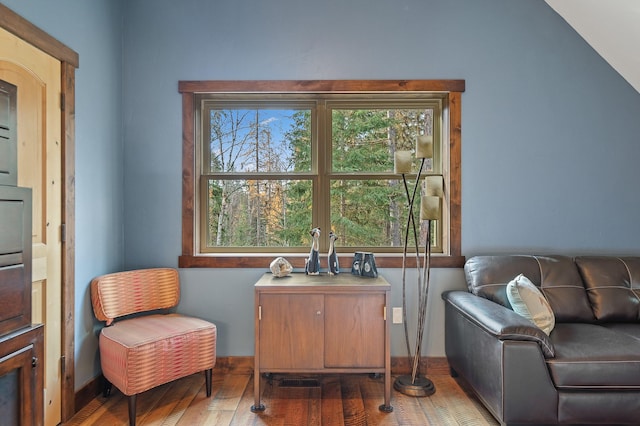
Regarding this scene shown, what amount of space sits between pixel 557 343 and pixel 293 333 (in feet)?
4.77

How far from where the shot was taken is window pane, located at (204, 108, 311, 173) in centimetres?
300

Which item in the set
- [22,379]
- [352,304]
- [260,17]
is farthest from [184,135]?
[22,379]

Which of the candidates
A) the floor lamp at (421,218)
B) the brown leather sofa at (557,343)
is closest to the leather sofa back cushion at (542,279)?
the brown leather sofa at (557,343)

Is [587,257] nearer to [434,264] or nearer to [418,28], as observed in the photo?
[434,264]

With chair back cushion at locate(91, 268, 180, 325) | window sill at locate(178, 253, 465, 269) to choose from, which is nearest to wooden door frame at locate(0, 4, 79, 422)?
chair back cushion at locate(91, 268, 180, 325)

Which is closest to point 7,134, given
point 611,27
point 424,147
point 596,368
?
point 424,147

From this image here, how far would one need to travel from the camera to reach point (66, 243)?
2182 mm

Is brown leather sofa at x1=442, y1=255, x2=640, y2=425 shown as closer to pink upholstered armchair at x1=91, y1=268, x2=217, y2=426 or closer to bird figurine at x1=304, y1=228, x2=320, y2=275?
bird figurine at x1=304, y1=228, x2=320, y2=275

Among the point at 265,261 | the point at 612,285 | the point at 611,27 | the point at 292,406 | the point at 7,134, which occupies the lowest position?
the point at 292,406

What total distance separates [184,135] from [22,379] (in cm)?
190

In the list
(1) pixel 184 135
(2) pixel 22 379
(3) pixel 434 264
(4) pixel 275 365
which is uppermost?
(1) pixel 184 135

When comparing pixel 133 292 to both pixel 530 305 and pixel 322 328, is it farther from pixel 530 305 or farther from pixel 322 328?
pixel 530 305

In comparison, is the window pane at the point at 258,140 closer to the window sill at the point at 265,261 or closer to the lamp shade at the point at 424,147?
the window sill at the point at 265,261

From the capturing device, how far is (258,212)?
300 cm
